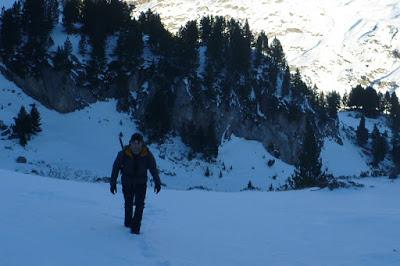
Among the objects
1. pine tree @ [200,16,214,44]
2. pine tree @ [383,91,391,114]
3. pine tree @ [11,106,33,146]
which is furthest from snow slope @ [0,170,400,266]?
pine tree @ [383,91,391,114]

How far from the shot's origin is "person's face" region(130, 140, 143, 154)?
7915 mm

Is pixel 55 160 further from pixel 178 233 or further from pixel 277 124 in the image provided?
pixel 277 124

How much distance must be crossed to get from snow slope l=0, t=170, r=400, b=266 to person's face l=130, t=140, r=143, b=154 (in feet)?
4.56

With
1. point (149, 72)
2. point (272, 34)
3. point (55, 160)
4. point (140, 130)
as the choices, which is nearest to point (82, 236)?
point (55, 160)

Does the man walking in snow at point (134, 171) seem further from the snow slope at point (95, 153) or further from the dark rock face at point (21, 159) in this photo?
the dark rock face at point (21, 159)

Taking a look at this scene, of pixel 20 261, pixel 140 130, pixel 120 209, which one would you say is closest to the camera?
pixel 20 261

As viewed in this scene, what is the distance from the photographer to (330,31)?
17712 centimetres

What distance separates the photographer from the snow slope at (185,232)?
21.4ft

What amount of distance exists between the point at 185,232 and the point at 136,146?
2.26m

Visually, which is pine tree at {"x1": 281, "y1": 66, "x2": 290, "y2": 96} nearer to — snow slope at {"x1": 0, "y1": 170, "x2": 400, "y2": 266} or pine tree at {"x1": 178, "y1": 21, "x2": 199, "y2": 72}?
pine tree at {"x1": 178, "y1": 21, "x2": 199, "y2": 72}

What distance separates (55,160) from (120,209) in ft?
70.7

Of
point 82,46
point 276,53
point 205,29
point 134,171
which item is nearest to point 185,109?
point 82,46

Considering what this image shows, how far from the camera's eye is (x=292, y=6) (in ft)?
649

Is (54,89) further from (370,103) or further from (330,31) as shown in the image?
(330,31)
